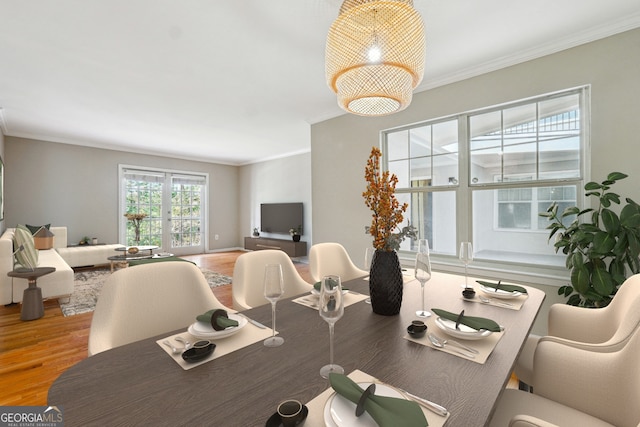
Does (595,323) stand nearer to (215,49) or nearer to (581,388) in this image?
(581,388)

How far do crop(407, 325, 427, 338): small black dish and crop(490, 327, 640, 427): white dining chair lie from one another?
35cm

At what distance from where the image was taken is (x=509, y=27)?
7.41 feet

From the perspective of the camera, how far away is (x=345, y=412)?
631 mm

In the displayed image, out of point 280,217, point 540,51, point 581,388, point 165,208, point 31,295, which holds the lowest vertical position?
point 31,295

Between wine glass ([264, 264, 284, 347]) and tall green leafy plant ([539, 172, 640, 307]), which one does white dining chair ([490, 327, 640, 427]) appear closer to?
wine glass ([264, 264, 284, 347])

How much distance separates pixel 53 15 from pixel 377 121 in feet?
10.1

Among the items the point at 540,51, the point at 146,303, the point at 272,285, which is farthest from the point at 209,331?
the point at 540,51

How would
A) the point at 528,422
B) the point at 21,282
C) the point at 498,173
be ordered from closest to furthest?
the point at 528,422 < the point at 498,173 < the point at 21,282

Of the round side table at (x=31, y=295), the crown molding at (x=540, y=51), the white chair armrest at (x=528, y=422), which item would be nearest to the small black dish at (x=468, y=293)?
the white chair armrest at (x=528, y=422)

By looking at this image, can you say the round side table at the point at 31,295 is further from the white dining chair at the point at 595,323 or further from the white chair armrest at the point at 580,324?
the white chair armrest at the point at 580,324

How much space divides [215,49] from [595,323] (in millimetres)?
3217

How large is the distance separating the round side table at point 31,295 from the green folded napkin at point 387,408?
382 cm

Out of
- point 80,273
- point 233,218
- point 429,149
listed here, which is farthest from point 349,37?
point 233,218

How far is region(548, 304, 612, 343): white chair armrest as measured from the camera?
131cm
